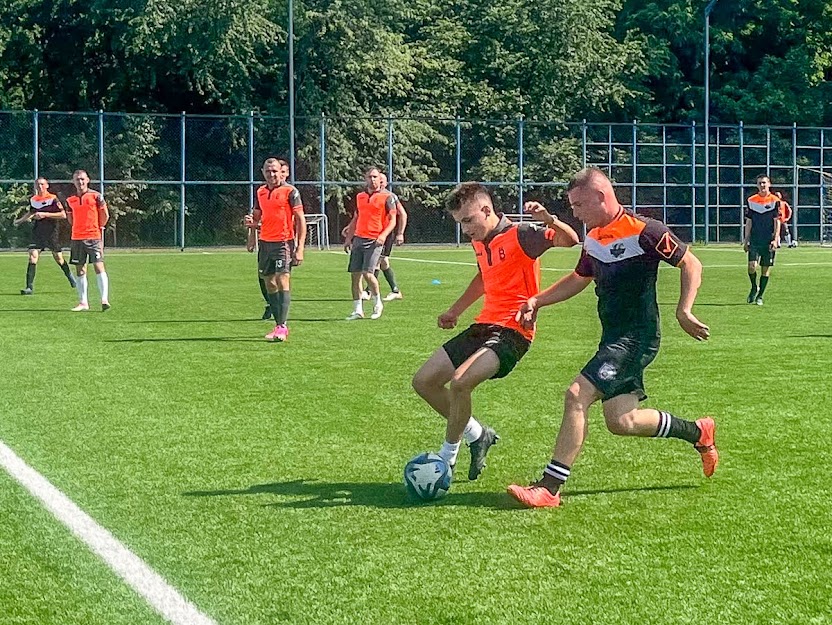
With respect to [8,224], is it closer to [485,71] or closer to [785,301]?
[485,71]

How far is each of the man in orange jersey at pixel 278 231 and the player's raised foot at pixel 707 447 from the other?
7929mm

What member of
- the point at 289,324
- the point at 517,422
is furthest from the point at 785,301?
the point at 517,422

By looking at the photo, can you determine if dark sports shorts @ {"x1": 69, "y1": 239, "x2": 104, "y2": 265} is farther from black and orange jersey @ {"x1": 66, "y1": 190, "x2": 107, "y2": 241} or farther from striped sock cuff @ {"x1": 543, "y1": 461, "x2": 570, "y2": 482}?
striped sock cuff @ {"x1": 543, "y1": 461, "x2": 570, "y2": 482}

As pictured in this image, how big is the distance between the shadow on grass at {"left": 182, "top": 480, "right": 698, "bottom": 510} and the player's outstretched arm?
0.89 m

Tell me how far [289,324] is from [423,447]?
833 cm

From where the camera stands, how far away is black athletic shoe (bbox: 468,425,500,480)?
6.82 metres

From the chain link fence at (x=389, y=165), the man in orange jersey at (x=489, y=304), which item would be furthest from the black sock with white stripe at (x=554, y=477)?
the chain link fence at (x=389, y=165)

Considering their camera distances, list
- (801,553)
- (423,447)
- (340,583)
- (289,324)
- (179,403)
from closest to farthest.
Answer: (340,583), (801,553), (423,447), (179,403), (289,324)

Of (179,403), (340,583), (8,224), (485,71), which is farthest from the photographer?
(485,71)

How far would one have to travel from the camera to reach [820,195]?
46938mm

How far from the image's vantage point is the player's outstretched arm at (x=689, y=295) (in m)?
6.09

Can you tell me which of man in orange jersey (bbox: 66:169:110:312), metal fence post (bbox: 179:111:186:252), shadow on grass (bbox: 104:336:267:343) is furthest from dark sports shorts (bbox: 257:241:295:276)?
metal fence post (bbox: 179:111:186:252)

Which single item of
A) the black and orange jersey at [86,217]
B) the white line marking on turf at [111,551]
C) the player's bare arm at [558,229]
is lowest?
the white line marking on turf at [111,551]

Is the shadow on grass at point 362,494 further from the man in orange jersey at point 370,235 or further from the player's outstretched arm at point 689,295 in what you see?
the man in orange jersey at point 370,235
